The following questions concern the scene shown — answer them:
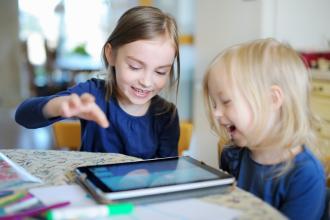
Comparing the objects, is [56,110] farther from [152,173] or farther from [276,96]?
[276,96]

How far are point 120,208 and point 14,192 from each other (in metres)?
0.20

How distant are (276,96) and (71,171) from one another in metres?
0.41

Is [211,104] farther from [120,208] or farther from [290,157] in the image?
[120,208]

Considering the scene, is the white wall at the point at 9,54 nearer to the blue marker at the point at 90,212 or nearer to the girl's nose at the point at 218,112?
the girl's nose at the point at 218,112

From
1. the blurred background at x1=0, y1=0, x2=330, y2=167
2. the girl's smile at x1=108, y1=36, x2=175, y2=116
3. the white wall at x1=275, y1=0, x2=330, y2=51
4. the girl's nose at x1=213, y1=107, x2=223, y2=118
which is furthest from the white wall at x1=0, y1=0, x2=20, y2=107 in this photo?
the girl's nose at x1=213, y1=107, x2=223, y2=118

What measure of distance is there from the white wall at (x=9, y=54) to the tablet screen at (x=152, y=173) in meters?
4.80

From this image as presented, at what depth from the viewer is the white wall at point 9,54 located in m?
5.16

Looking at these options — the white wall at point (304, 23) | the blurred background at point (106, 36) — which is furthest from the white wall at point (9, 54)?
the white wall at point (304, 23)

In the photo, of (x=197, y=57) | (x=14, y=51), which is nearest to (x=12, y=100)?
(x=14, y=51)

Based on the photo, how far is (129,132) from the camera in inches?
→ 48.3

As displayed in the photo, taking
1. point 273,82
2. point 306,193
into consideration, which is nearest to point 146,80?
point 273,82

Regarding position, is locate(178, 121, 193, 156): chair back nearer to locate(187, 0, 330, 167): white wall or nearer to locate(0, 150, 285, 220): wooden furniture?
locate(0, 150, 285, 220): wooden furniture

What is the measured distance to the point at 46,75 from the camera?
240 inches

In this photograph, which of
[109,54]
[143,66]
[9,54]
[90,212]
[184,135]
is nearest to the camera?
[90,212]
